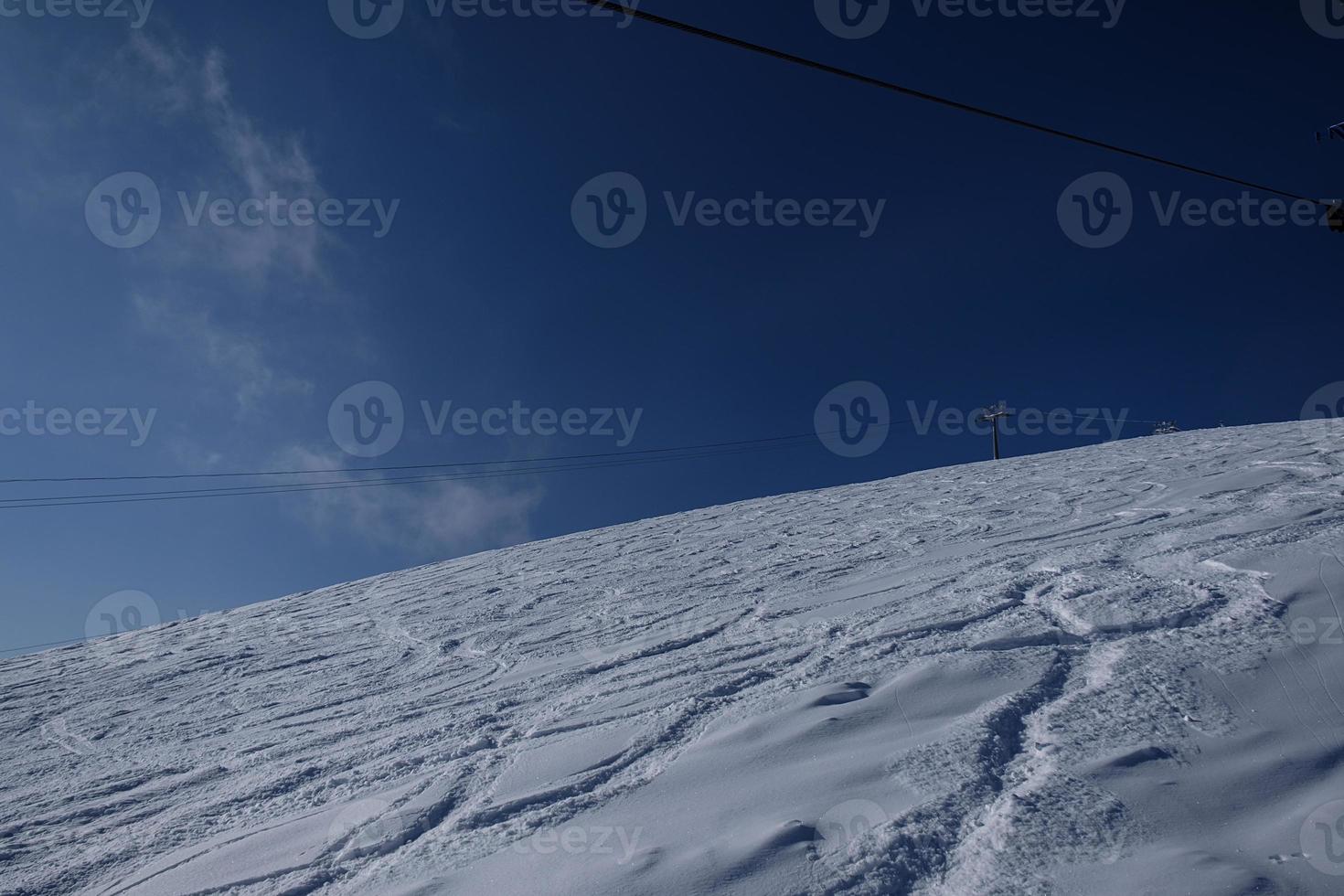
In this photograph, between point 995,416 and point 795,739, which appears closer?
point 795,739

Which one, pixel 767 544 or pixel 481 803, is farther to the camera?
pixel 767 544

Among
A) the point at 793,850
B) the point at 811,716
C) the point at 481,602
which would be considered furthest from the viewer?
the point at 481,602

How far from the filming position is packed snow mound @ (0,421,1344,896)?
1.82 m

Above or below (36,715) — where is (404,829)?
below

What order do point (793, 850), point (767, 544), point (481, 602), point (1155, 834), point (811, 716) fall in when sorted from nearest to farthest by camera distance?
1. point (1155, 834)
2. point (793, 850)
3. point (811, 716)
4. point (481, 602)
5. point (767, 544)

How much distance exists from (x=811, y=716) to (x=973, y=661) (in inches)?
31.3

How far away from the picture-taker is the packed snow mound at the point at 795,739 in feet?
5.96

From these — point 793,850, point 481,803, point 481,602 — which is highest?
point 481,602

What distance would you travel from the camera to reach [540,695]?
3.57m

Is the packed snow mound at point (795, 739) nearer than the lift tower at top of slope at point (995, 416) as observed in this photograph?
Yes

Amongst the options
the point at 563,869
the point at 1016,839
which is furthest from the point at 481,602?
the point at 1016,839

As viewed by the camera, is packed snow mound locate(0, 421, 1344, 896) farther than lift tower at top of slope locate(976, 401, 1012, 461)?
No

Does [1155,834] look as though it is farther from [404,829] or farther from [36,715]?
[36,715]

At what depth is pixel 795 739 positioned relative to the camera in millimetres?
2492
